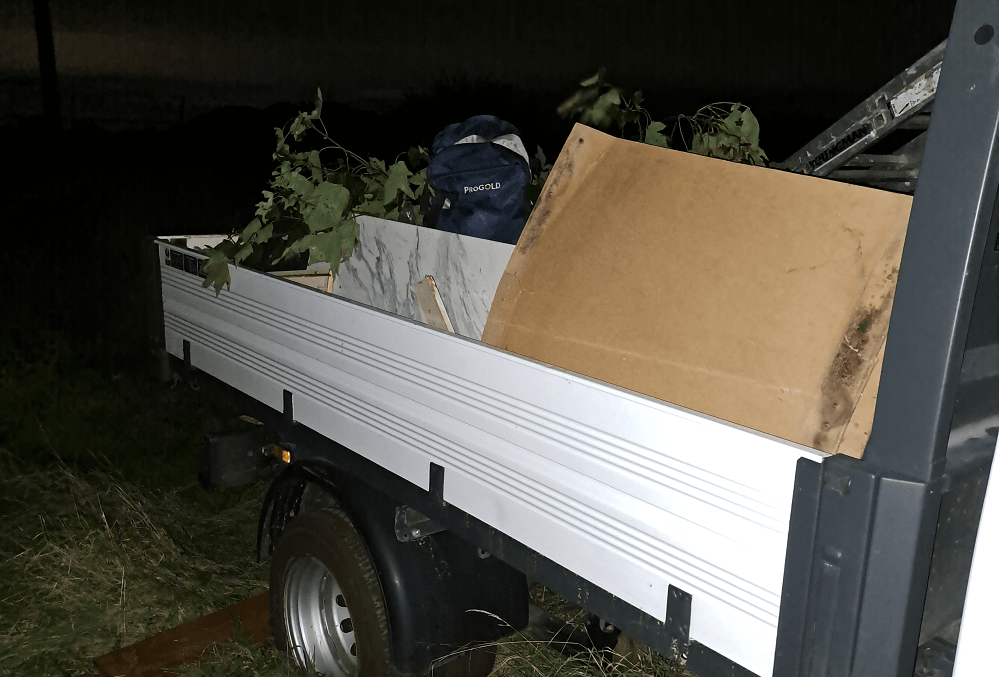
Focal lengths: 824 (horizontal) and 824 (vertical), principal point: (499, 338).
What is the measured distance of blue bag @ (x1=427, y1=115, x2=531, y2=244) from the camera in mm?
2764

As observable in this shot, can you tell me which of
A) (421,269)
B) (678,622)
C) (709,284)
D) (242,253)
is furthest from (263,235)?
(678,622)

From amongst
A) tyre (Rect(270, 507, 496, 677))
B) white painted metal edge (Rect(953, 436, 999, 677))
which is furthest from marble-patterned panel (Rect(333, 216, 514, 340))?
white painted metal edge (Rect(953, 436, 999, 677))

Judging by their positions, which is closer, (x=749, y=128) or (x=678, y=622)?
(x=678, y=622)

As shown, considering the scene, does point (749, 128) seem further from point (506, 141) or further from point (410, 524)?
point (410, 524)

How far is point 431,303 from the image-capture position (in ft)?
8.18

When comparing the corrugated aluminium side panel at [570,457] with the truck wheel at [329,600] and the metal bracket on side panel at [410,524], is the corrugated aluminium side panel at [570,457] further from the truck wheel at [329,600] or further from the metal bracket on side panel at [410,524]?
the truck wheel at [329,600]

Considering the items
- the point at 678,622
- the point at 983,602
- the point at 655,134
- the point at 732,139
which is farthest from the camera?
the point at 655,134

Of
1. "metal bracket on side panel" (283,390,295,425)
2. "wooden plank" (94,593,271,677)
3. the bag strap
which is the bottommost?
"wooden plank" (94,593,271,677)

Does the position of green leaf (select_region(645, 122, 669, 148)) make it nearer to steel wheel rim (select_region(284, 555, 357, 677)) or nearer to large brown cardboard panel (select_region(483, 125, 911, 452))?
large brown cardboard panel (select_region(483, 125, 911, 452))

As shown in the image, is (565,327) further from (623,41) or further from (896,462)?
(623,41)

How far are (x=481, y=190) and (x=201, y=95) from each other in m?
4.29

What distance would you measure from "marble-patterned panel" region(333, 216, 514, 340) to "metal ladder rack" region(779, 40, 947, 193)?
1141mm

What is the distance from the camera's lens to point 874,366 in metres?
1.44

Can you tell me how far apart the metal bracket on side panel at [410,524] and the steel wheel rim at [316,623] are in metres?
0.46
